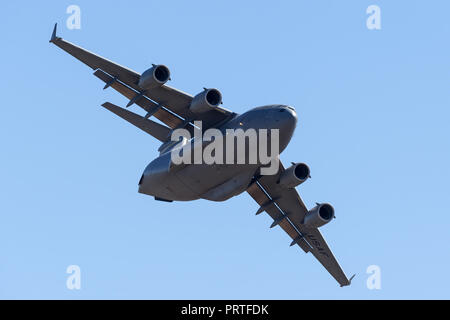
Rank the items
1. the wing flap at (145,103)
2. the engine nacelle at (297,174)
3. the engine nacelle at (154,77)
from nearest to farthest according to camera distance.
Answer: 1. the engine nacelle at (154,77)
2. the wing flap at (145,103)
3. the engine nacelle at (297,174)

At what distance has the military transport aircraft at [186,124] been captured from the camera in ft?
91.7

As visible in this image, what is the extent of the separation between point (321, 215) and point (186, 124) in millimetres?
7004

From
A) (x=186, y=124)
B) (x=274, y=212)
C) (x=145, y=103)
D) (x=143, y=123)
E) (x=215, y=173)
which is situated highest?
(x=145, y=103)

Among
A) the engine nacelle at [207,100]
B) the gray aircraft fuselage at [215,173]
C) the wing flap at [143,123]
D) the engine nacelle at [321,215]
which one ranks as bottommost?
the engine nacelle at [321,215]

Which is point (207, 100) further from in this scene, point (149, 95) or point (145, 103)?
point (145, 103)

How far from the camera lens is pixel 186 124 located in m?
30.6

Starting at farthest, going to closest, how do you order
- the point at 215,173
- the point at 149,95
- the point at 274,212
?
the point at 274,212
the point at 149,95
the point at 215,173

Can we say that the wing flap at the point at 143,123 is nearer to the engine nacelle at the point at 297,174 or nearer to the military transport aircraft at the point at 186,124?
the military transport aircraft at the point at 186,124

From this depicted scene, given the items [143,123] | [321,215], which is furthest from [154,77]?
[321,215]

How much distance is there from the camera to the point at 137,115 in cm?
3100

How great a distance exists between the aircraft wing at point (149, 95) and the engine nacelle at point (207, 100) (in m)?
0.90

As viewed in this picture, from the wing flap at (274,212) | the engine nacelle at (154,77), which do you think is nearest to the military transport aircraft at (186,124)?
the engine nacelle at (154,77)

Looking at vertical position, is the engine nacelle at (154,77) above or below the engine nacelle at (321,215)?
above
